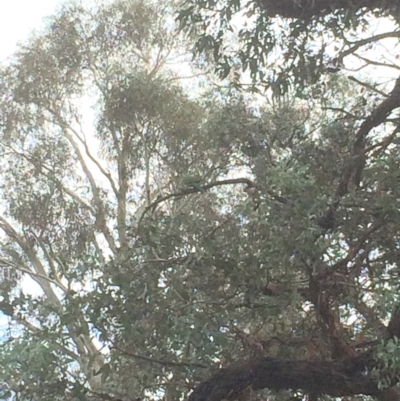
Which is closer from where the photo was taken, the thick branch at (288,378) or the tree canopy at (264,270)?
the tree canopy at (264,270)

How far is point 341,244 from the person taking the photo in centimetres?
201

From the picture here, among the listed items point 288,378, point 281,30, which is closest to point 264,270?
point 288,378

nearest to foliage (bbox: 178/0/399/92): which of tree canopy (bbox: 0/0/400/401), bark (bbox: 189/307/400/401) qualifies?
tree canopy (bbox: 0/0/400/401)

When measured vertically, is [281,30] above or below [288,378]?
above

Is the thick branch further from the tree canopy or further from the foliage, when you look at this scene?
the foliage

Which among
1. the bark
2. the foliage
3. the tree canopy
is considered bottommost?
the bark

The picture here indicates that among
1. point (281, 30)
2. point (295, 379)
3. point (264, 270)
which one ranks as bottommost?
point (295, 379)

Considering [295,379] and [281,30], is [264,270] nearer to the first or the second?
[295,379]

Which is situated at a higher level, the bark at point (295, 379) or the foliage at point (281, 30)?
the foliage at point (281, 30)

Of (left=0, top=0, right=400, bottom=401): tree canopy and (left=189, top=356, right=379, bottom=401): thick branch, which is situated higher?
(left=0, top=0, right=400, bottom=401): tree canopy

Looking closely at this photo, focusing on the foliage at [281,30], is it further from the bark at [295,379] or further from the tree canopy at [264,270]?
the bark at [295,379]

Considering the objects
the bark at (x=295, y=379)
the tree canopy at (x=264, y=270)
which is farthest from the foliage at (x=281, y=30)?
the bark at (x=295, y=379)

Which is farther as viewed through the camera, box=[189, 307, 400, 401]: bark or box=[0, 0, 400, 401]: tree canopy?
box=[189, 307, 400, 401]: bark

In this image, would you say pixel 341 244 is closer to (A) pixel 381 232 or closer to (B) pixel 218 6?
(A) pixel 381 232
